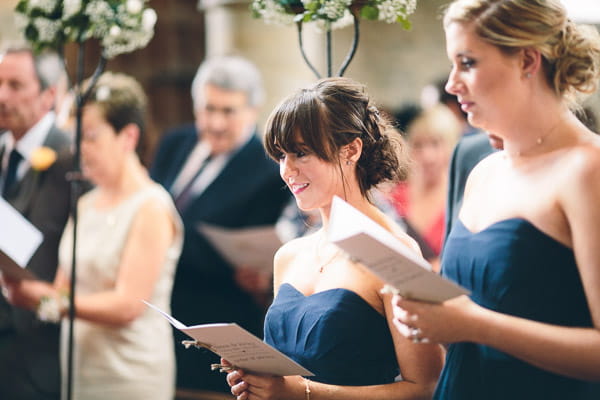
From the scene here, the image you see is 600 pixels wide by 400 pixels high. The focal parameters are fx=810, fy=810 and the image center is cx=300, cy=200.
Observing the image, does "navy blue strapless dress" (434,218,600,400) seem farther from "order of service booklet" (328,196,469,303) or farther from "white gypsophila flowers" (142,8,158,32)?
"white gypsophila flowers" (142,8,158,32)

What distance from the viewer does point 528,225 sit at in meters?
1.64

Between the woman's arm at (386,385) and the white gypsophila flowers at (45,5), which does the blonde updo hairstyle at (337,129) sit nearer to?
the woman's arm at (386,385)

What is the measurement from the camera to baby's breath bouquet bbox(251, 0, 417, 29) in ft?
7.02

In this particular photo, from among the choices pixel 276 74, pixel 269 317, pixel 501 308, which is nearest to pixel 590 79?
pixel 501 308

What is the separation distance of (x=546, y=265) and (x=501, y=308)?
0.13m

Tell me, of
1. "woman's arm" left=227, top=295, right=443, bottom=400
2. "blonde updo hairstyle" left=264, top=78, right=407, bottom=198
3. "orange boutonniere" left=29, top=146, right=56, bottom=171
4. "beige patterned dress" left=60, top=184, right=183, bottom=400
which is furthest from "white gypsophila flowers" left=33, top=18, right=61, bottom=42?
"woman's arm" left=227, top=295, right=443, bottom=400

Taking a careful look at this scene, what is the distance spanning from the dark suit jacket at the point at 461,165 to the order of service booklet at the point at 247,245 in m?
1.10

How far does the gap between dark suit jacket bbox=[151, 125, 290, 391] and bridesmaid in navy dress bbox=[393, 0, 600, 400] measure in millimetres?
2221

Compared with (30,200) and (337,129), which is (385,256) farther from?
(30,200)

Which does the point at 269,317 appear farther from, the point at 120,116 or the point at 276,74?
the point at 276,74

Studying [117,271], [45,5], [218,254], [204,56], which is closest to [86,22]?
[45,5]

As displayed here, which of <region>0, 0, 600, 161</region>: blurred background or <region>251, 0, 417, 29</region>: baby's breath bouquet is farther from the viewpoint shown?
<region>0, 0, 600, 161</region>: blurred background

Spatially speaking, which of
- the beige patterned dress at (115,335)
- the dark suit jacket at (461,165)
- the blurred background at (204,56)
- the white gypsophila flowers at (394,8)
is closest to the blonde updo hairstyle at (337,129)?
the white gypsophila flowers at (394,8)

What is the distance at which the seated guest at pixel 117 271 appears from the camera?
312 centimetres
